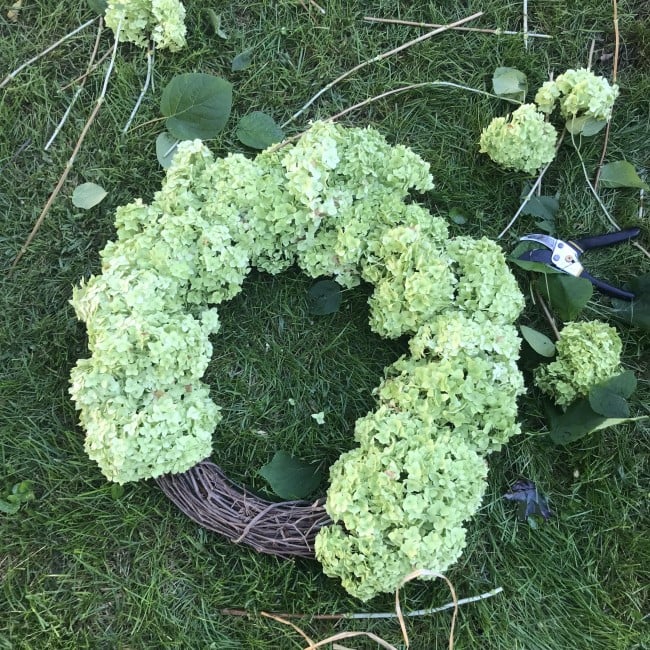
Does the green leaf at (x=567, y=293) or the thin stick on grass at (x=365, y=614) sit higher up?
the green leaf at (x=567, y=293)

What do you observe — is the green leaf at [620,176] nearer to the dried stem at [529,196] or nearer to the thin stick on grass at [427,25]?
the dried stem at [529,196]

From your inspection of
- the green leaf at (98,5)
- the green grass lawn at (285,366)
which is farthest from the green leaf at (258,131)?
the green leaf at (98,5)

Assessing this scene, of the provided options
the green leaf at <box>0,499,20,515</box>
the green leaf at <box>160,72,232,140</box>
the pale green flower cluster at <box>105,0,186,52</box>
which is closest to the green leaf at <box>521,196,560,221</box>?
the green leaf at <box>160,72,232,140</box>

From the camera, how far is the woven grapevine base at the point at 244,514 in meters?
1.86

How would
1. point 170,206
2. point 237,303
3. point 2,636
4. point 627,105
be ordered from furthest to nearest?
point 627,105, point 237,303, point 2,636, point 170,206

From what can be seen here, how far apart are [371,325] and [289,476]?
56 cm

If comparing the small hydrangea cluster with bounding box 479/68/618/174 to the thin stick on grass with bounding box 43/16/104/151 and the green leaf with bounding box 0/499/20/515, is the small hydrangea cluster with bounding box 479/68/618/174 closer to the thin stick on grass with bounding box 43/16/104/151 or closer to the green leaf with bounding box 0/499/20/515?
the thin stick on grass with bounding box 43/16/104/151

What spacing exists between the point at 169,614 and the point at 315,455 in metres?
0.70

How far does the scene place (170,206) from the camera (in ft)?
5.96

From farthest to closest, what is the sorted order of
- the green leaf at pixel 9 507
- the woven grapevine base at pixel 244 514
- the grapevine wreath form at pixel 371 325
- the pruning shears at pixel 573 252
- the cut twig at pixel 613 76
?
the cut twig at pixel 613 76 → the pruning shears at pixel 573 252 → the green leaf at pixel 9 507 → the woven grapevine base at pixel 244 514 → the grapevine wreath form at pixel 371 325

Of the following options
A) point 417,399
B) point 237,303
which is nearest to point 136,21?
point 237,303

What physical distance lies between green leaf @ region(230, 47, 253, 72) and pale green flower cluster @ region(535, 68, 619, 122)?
1.04 m

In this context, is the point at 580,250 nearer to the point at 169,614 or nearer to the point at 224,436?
the point at 224,436

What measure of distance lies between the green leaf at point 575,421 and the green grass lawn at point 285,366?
0.09 meters
